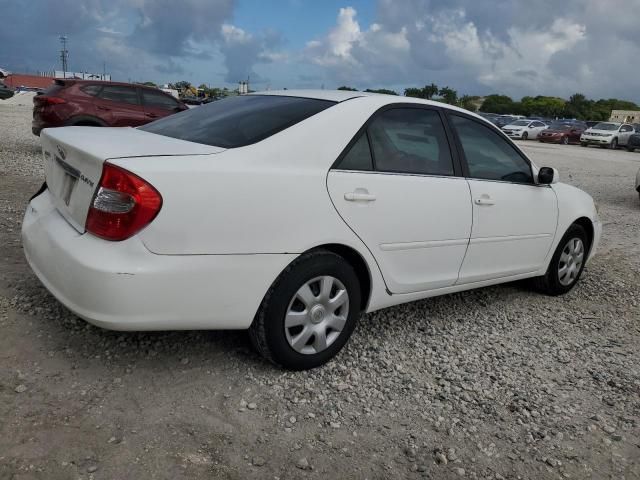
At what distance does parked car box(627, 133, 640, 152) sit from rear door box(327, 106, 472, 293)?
105ft

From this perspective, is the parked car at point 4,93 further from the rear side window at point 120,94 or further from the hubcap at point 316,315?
the hubcap at point 316,315

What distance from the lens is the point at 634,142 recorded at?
31.3 meters

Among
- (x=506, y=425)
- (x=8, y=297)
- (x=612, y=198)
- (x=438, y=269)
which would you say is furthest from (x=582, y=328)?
(x=612, y=198)

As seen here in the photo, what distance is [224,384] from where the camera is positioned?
10.00 ft

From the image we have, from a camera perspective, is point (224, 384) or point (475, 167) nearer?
point (224, 384)

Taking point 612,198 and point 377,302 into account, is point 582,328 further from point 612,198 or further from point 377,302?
point 612,198

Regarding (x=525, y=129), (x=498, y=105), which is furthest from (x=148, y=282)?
(x=498, y=105)

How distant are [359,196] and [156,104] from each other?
10145 millimetres

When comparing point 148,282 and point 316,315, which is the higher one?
point 148,282

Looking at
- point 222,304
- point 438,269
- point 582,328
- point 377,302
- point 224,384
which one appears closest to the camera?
point 222,304

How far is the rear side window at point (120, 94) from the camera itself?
11656mm

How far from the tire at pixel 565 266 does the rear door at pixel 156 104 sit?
923cm

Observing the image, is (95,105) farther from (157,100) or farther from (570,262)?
(570,262)

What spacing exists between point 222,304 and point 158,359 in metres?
0.68
